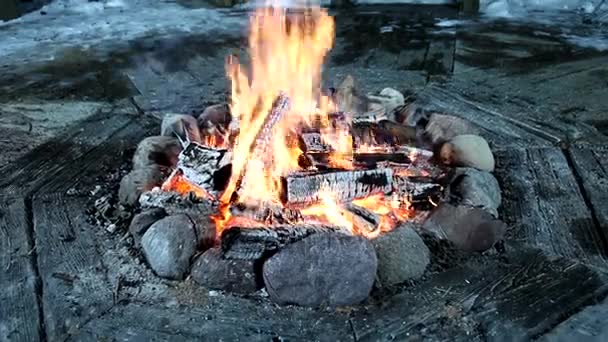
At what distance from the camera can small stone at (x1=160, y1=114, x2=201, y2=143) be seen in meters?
3.30

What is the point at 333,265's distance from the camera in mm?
2195

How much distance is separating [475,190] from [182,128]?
172 cm

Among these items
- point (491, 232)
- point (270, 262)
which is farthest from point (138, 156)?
point (491, 232)

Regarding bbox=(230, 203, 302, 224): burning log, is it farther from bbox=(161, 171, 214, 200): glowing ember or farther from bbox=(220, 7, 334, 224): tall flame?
bbox=(161, 171, 214, 200): glowing ember

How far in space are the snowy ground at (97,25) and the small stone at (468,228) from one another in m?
4.32

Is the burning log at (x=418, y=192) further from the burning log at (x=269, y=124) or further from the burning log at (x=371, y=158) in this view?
the burning log at (x=269, y=124)

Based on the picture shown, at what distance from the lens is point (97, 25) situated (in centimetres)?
659

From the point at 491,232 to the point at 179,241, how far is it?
137 cm

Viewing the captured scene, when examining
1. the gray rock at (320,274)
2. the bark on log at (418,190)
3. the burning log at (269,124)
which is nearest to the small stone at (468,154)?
the bark on log at (418,190)

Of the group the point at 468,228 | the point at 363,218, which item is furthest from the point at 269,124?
the point at 468,228

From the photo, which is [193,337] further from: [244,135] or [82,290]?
[244,135]

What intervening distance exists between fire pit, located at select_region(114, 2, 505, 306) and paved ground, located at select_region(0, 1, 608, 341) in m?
0.11

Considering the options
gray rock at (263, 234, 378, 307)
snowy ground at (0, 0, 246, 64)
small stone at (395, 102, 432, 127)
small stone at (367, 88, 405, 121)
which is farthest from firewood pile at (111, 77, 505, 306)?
snowy ground at (0, 0, 246, 64)

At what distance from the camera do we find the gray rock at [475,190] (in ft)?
8.81
